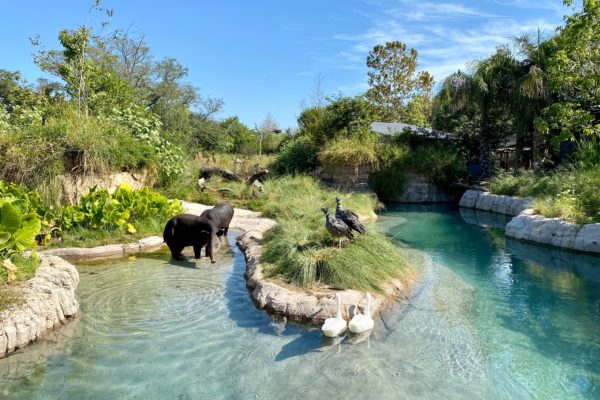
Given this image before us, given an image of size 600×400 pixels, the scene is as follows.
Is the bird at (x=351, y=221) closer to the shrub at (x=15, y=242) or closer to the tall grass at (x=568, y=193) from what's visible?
the shrub at (x=15, y=242)

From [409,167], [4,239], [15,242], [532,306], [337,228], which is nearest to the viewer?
[4,239]

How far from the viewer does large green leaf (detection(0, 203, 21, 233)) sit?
4.62 m

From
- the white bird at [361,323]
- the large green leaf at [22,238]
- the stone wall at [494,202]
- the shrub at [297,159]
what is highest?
the shrub at [297,159]

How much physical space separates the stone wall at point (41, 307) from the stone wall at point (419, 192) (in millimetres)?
14113

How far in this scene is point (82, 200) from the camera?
8.19 meters

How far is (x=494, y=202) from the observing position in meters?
14.9

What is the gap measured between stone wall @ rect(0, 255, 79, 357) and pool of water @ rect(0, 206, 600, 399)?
5.1 inches

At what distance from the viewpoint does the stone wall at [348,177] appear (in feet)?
55.6

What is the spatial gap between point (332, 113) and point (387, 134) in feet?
10.2

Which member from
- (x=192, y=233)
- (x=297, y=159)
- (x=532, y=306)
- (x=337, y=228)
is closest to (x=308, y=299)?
(x=337, y=228)

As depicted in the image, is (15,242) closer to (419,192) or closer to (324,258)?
(324,258)

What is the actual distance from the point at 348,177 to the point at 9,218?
13364mm

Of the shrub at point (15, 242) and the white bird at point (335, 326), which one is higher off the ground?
the shrub at point (15, 242)

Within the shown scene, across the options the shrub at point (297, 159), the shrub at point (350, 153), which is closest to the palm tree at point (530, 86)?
the shrub at point (350, 153)
